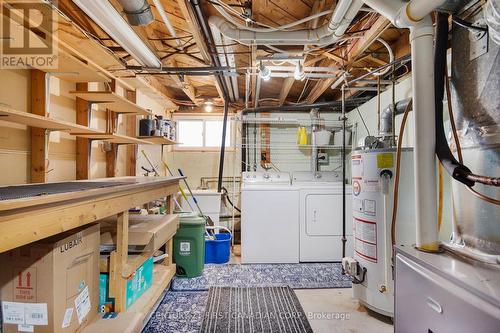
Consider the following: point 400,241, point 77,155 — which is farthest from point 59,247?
point 400,241

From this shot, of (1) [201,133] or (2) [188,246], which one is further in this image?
(1) [201,133]

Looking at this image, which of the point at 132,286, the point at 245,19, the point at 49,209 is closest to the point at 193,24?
the point at 245,19

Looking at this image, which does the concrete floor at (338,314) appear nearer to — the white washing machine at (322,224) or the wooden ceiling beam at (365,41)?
the white washing machine at (322,224)

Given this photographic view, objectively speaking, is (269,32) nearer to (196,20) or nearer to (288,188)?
(196,20)

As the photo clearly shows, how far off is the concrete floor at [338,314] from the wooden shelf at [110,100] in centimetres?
224

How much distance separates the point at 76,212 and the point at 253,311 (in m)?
1.58

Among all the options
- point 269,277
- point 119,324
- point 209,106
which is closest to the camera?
point 119,324

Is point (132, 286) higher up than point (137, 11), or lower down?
lower down

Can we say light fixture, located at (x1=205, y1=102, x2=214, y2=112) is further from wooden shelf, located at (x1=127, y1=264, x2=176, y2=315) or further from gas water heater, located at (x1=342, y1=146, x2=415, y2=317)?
gas water heater, located at (x1=342, y1=146, x2=415, y2=317)

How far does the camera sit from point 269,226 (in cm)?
324

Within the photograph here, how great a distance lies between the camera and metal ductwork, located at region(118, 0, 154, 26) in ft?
4.94

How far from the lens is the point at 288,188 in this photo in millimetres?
3320

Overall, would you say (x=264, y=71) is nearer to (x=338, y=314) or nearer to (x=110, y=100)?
(x=110, y=100)

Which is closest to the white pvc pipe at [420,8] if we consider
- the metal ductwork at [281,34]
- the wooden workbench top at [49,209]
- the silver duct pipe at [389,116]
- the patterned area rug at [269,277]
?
the metal ductwork at [281,34]
